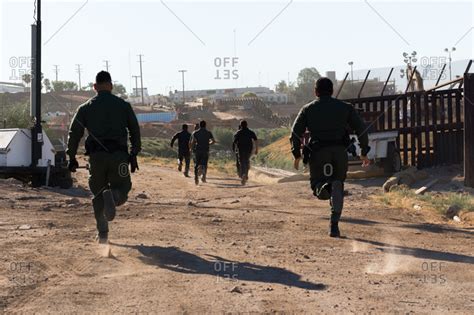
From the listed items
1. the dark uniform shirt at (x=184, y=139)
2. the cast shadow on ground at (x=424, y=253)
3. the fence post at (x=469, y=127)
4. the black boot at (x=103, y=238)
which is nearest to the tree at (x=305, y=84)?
the dark uniform shirt at (x=184, y=139)

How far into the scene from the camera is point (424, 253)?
814 centimetres

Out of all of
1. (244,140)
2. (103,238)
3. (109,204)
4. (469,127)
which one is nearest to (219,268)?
(109,204)

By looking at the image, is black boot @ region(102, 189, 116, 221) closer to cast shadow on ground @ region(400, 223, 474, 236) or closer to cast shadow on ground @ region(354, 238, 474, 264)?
cast shadow on ground @ region(354, 238, 474, 264)

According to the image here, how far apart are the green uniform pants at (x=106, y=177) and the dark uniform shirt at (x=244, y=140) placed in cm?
1149

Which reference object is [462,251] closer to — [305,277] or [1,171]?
[305,277]

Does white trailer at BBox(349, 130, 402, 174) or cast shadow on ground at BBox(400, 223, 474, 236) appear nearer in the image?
cast shadow on ground at BBox(400, 223, 474, 236)

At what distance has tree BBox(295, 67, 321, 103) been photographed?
129 meters

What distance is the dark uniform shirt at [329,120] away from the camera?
9.17 metres

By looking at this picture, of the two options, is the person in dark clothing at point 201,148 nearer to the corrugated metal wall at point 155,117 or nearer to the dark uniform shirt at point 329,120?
the dark uniform shirt at point 329,120

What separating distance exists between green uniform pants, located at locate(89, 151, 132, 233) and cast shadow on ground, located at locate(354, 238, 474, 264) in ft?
8.78

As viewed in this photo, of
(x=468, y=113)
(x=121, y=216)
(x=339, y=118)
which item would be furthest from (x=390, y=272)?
(x=468, y=113)

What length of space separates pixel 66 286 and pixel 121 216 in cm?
499

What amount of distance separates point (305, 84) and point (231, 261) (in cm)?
12959

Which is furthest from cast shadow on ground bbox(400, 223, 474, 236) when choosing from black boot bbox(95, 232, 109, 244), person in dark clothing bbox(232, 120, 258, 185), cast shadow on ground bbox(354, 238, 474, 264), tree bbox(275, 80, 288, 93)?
tree bbox(275, 80, 288, 93)
